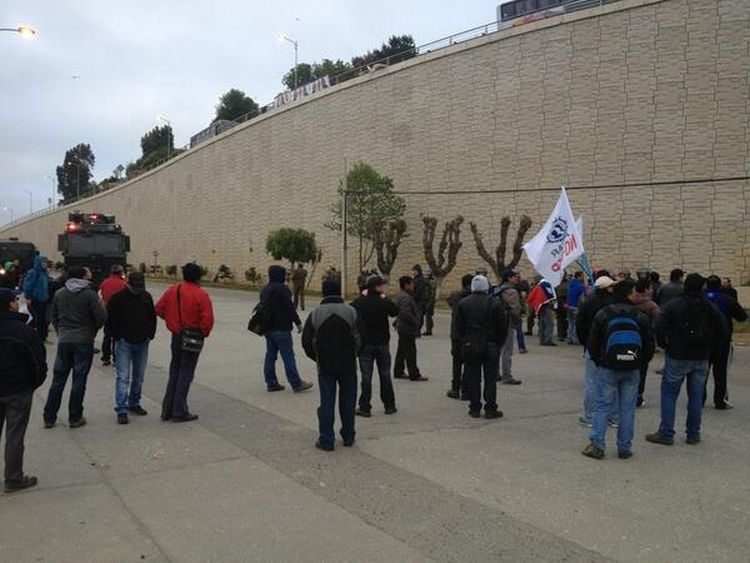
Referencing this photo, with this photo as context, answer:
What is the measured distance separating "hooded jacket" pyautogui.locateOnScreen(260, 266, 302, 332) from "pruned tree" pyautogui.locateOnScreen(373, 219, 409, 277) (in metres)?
22.5

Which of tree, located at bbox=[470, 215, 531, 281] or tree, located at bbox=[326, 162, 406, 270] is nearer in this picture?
tree, located at bbox=[470, 215, 531, 281]

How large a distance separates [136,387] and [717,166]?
73.0 ft

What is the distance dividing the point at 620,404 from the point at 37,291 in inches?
447

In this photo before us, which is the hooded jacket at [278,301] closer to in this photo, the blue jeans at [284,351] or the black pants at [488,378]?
the blue jeans at [284,351]

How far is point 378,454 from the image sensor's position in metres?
6.36

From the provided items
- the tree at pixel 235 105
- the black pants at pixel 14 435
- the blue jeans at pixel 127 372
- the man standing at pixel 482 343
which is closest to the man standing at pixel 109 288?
the blue jeans at pixel 127 372

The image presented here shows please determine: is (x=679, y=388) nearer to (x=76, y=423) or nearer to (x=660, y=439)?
(x=660, y=439)

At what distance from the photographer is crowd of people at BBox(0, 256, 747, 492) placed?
6.22 meters

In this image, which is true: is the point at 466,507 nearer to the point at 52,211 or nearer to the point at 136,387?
the point at 136,387

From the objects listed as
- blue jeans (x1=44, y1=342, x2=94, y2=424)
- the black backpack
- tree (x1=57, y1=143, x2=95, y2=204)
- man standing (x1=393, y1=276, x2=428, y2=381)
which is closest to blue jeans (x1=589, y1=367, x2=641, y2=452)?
the black backpack

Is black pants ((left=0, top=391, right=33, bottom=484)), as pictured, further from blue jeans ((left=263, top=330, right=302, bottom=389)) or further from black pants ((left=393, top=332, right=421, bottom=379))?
black pants ((left=393, top=332, right=421, bottom=379))

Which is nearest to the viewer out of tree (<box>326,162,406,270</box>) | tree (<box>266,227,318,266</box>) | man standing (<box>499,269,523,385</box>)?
man standing (<box>499,269,523,385</box>)

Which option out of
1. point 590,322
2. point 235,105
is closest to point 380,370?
point 590,322

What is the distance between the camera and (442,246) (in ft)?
97.6
